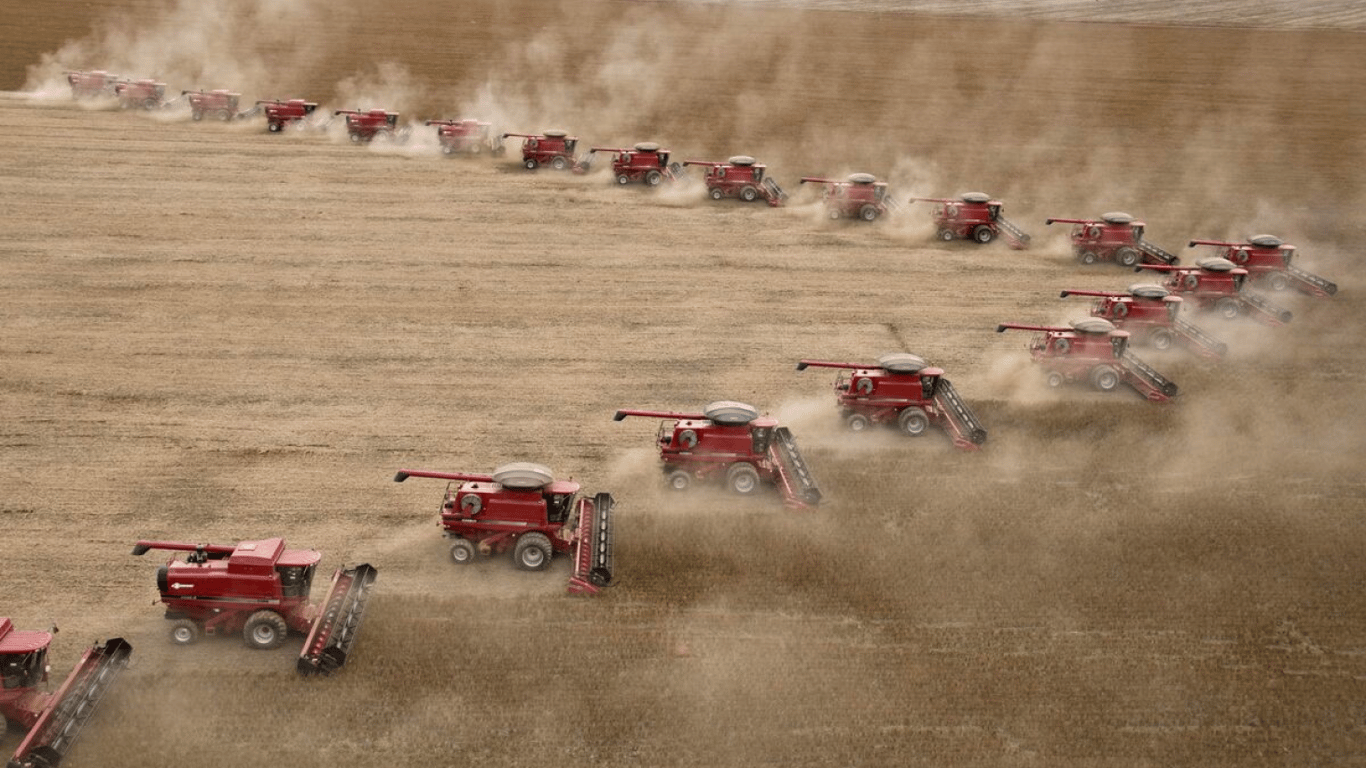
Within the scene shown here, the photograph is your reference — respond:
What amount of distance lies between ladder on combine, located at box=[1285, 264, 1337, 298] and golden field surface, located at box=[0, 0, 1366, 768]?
2.84 feet

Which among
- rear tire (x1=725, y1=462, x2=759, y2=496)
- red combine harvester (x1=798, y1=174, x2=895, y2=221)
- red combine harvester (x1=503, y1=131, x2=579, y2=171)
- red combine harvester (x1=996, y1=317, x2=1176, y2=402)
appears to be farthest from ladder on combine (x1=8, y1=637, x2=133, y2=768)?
red combine harvester (x1=503, y1=131, x2=579, y2=171)

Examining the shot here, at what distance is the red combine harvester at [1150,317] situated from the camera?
1280 inches

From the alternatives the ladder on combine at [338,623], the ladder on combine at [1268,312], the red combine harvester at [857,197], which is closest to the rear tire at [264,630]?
the ladder on combine at [338,623]

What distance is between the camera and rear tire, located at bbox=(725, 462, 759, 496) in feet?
79.1

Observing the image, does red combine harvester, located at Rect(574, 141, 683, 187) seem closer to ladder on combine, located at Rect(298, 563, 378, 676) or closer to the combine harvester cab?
the combine harvester cab

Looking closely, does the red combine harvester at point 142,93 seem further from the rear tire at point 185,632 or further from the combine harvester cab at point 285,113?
the rear tire at point 185,632

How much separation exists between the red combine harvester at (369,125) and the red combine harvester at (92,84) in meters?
14.8

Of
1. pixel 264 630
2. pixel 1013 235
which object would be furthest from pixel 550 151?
pixel 264 630

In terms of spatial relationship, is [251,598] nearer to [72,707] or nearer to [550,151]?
[72,707]

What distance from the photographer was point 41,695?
1761cm

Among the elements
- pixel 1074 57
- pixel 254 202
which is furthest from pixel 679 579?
pixel 1074 57

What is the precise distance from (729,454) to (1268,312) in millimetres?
20477

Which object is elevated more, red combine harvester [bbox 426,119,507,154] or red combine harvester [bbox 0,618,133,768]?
red combine harvester [bbox 426,119,507,154]

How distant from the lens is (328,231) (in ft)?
135
